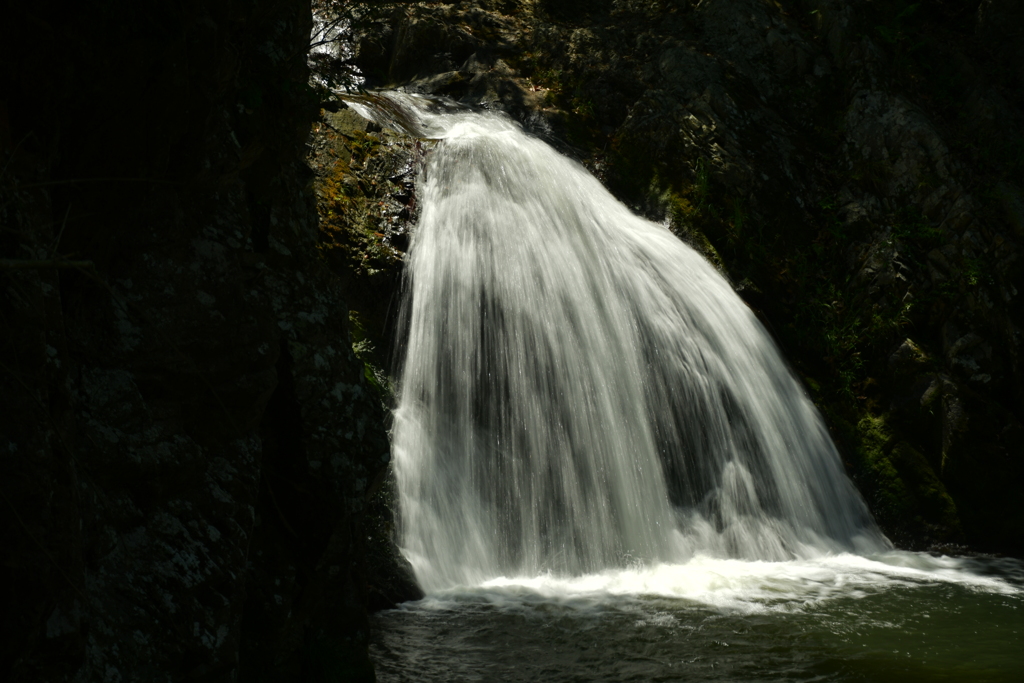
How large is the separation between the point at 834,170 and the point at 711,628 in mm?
7490

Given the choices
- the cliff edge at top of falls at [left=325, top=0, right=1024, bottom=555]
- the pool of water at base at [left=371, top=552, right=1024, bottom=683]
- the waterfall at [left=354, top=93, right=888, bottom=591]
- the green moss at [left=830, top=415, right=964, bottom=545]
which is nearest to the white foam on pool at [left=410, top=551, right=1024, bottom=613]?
the pool of water at base at [left=371, top=552, right=1024, bottom=683]

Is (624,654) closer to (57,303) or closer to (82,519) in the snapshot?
(82,519)

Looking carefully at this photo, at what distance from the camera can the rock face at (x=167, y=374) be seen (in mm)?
2037

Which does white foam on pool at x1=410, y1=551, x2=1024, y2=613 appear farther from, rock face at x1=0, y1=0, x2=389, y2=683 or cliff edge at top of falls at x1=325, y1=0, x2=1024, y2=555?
rock face at x1=0, y1=0, x2=389, y2=683

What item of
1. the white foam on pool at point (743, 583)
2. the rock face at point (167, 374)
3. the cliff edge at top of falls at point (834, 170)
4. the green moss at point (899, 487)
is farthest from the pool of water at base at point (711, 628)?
the cliff edge at top of falls at point (834, 170)

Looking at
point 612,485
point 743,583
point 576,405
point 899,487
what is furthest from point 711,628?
point 899,487

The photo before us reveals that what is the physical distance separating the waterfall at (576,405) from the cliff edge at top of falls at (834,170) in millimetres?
519

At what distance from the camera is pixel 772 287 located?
352 inches

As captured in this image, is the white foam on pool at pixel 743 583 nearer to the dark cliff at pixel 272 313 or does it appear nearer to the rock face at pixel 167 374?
the dark cliff at pixel 272 313

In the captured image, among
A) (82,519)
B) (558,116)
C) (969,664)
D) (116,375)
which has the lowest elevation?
(969,664)

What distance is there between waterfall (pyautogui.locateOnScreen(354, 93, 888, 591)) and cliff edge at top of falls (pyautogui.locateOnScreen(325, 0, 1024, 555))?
0.52 m

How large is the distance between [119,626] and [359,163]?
5659mm

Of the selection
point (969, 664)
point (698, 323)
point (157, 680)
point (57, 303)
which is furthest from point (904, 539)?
point (57, 303)

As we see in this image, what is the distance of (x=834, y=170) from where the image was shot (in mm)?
10094
